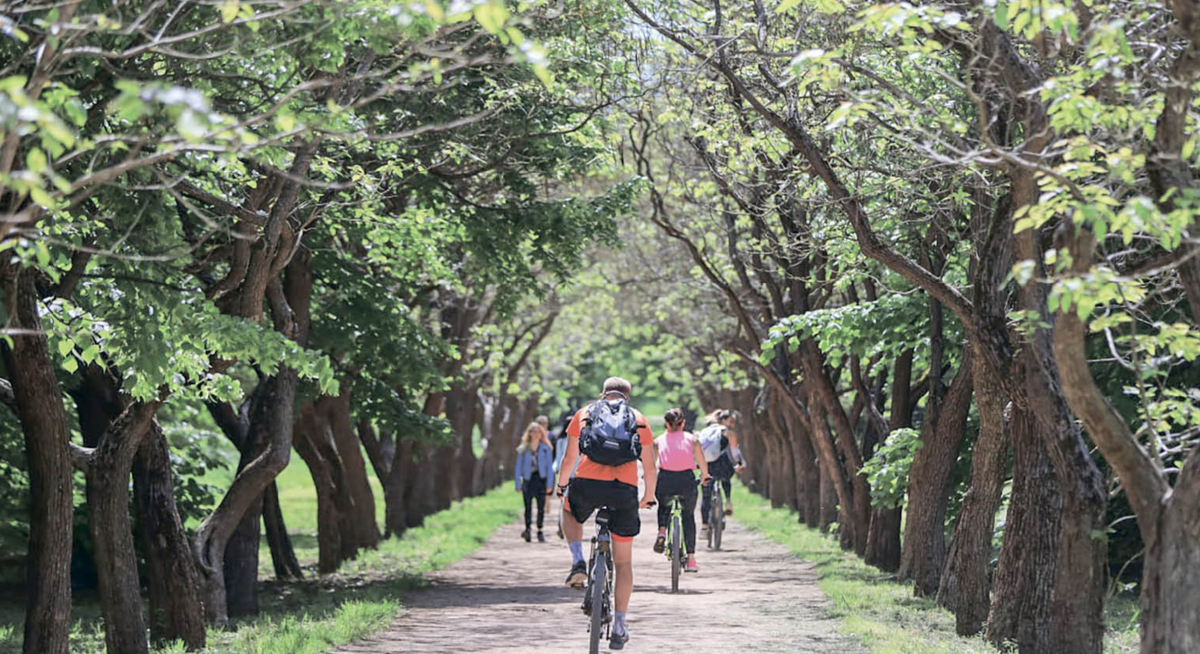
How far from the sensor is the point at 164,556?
12.3 meters

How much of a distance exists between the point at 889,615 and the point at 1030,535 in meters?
3.28

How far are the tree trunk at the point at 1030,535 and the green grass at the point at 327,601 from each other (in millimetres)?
4983

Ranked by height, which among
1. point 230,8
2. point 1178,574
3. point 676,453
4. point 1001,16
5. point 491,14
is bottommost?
point 1178,574

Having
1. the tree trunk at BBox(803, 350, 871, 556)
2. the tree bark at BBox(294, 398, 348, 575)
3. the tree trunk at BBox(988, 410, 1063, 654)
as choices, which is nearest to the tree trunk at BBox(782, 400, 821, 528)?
the tree trunk at BBox(803, 350, 871, 556)

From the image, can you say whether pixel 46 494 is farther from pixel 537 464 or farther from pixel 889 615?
pixel 537 464

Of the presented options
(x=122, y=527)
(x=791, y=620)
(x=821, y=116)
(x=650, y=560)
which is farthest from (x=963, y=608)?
(x=650, y=560)

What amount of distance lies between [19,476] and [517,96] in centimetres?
789

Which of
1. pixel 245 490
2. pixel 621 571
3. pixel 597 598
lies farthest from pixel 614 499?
pixel 245 490

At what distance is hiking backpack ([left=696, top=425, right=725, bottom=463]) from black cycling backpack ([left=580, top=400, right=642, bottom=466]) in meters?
9.43

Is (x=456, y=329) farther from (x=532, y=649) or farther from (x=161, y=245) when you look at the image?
(x=161, y=245)

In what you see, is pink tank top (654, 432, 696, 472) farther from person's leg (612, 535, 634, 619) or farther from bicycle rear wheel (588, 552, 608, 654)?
bicycle rear wheel (588, 552, 608, 654)

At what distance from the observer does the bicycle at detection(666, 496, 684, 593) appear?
50.9 ft

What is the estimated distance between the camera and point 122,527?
448 inches

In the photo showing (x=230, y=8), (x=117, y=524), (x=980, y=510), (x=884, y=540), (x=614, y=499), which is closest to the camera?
(x=230, y=8)
